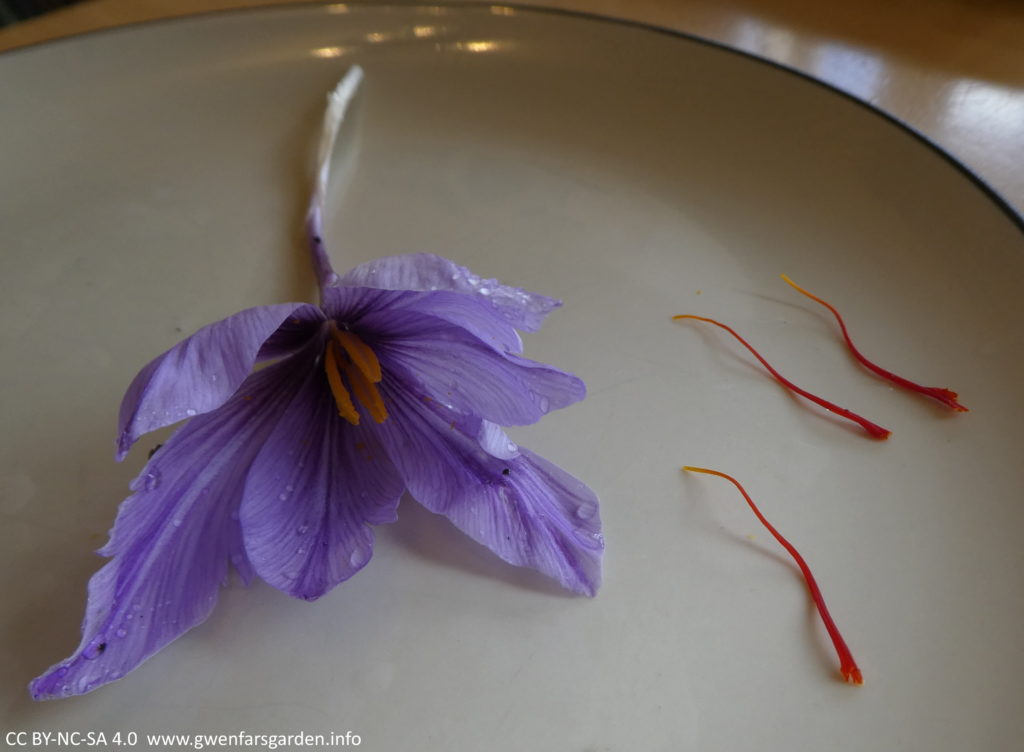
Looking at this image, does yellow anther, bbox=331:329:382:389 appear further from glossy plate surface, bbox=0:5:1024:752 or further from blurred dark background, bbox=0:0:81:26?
blurred dark background, bbox=0:0:81:26

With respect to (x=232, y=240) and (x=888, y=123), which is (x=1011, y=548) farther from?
(x=232, y=240)

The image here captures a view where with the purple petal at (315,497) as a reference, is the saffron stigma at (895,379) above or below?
above

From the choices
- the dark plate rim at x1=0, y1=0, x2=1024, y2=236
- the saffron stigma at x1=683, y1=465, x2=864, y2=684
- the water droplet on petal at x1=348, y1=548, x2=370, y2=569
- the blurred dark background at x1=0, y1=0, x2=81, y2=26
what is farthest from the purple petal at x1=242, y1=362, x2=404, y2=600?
the blurred dark background at x1=0, y1=0, x2=81, y2=26

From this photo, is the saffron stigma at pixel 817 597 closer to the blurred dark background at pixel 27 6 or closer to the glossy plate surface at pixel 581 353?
the glossy plate surface at pixel 581 353

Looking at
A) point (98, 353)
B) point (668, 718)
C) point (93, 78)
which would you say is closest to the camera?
point (668, 718)

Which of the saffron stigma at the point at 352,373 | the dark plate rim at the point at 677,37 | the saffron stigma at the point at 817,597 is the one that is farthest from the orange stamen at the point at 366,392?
the dark plate rim at the point at 677,37

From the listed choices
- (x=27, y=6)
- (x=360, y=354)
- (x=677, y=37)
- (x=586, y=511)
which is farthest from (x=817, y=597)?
(x=27, y=6)

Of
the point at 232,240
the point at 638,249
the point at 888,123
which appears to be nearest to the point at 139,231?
the point at 232,240
